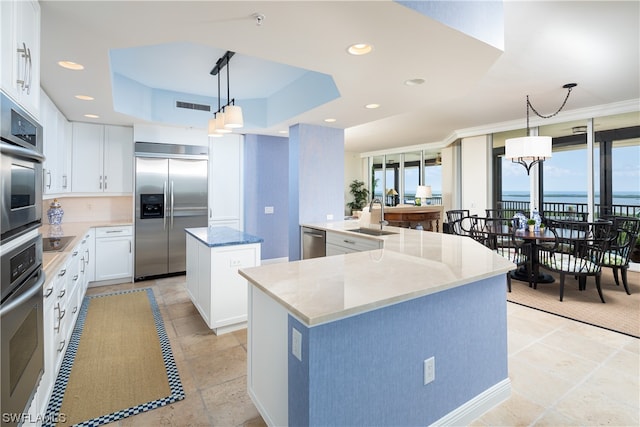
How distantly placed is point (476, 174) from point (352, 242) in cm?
516

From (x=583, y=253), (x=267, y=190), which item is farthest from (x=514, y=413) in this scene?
(x=267, y=190)

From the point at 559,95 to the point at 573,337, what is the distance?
3.45 metres

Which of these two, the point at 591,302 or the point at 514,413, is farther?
the point at 591,302

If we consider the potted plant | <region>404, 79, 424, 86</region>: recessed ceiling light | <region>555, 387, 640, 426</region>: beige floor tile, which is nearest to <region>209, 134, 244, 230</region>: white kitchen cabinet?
<region>404, 79, 424, 86</region>: recessed ceiling light

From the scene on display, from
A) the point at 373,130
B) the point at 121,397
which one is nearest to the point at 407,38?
the point at 121,397

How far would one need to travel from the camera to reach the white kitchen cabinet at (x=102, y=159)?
15.0ft

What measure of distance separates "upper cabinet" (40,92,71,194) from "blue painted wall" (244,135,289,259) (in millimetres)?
2415

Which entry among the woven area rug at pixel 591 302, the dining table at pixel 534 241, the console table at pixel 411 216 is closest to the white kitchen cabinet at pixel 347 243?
the woven area rug at pixel 591 302

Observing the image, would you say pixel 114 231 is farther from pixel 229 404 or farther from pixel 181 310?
pixel 229 404

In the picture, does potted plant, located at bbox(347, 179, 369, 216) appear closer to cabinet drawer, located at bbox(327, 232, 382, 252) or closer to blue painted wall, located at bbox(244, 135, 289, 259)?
blue painted wall, located at bbox(244, 135, 289, 259)

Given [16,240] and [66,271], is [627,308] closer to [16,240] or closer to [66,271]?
[16,240]

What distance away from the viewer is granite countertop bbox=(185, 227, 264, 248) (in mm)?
3049

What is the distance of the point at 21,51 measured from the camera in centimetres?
145

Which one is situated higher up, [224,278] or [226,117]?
[226,117]
